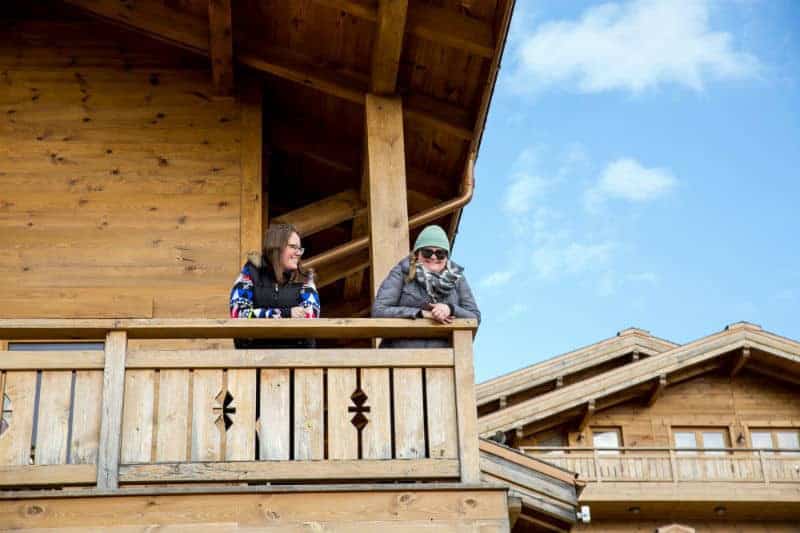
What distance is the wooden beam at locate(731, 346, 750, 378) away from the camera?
24.1 meters

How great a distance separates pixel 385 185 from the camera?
11.7 metres

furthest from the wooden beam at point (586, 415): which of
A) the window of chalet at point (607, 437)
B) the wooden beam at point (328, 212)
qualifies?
the wooden beam at point (328, 212)

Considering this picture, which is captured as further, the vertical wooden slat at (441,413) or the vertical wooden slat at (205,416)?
the vertical wooden slat at (441,413)

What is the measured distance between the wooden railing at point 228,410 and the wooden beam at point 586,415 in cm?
1447

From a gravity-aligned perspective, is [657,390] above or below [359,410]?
above

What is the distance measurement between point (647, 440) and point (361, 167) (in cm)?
1135

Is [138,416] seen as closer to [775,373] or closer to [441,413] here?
[441,413]

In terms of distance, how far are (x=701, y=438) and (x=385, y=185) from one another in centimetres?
1384

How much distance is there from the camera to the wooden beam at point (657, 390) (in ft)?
76.9

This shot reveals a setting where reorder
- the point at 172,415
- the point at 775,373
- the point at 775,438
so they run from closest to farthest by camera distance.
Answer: the point at 172,415
the point at 775,438
the point at 775,373

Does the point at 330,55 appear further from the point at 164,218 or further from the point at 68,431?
the point at 68,431

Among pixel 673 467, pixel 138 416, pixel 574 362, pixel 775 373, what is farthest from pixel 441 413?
pixel 775 373

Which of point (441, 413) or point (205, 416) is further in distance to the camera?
point (441, 413)

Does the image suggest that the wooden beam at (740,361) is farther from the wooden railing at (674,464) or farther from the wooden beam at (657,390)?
the wooden railing at (674,464)
